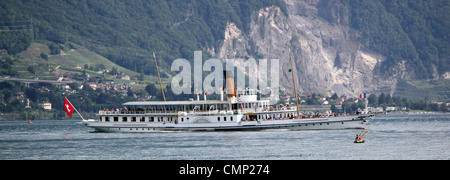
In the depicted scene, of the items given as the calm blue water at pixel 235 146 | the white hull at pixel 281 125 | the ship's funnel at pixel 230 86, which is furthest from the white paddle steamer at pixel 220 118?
the calm blue water at pixel 235 146

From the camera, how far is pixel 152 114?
341 ft

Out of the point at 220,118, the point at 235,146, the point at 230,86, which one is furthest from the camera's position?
the point at 230,86

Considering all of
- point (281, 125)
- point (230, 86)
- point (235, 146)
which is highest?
point (230, 86)

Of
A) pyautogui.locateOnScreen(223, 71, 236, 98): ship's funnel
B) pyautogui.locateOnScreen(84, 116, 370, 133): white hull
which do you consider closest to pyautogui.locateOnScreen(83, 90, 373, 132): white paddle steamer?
pyautogui.locateOnScreen(84, 116, 370, 133): white hull

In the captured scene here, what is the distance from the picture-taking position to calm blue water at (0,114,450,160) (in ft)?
228

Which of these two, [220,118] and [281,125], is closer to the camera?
[281,125]

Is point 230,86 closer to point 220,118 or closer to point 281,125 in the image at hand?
point 220,118

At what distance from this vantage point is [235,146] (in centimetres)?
7919

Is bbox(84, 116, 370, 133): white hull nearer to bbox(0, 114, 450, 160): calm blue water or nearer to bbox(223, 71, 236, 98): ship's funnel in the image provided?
bbox(0, 114, 450, 160): calm blue water

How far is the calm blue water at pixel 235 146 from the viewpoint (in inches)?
2738

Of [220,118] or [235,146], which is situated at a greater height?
[220,118]

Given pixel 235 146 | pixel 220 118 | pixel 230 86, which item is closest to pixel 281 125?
pixel 220 118
